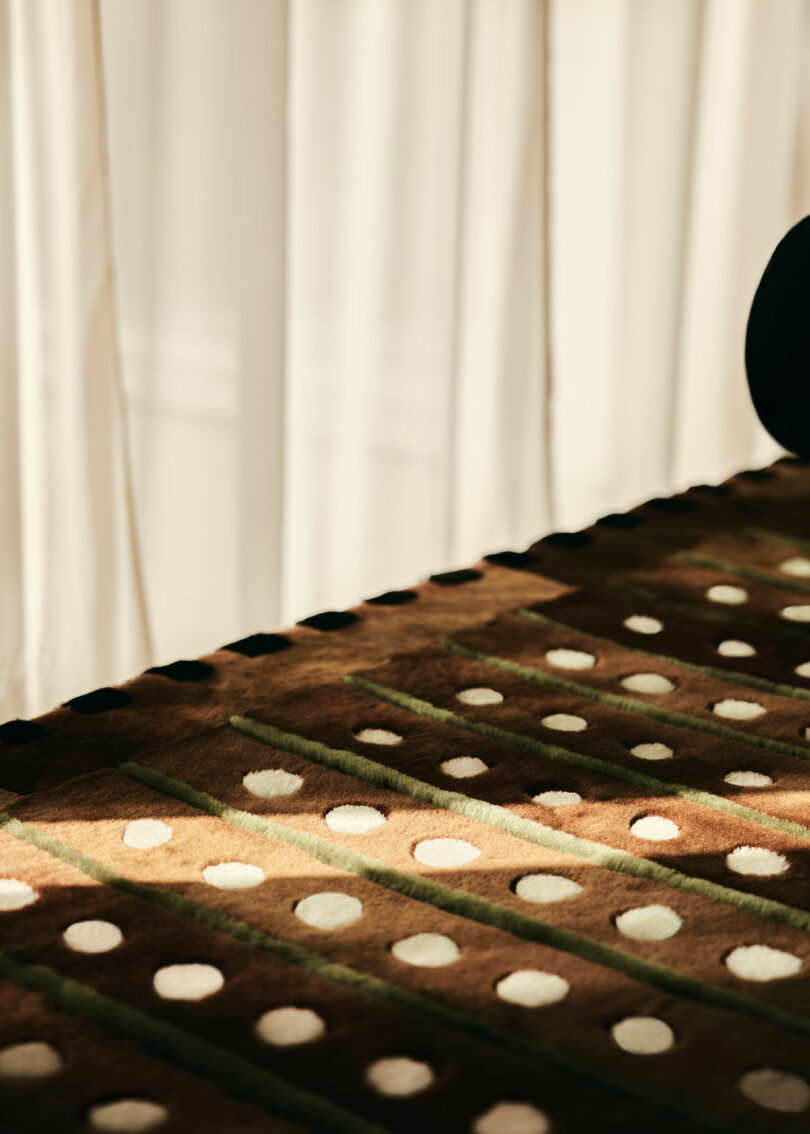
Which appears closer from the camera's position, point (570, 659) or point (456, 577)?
point (570, 659)

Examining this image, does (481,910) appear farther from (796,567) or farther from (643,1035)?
(796,567)

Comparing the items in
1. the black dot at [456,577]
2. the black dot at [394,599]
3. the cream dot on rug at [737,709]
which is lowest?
the cream dot on rug at [737,709]

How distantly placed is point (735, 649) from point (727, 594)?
0.18 m

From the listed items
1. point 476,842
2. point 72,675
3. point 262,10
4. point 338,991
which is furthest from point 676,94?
point 338,991

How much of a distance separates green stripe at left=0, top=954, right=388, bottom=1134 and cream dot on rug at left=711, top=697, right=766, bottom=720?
2.34 ft

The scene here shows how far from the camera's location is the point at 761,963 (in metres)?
0.96

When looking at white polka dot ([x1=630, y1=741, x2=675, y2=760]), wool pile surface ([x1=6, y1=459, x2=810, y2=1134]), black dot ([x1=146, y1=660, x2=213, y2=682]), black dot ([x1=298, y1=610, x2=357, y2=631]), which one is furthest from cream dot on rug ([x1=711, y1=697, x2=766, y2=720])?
black dot ([x1=146, y1=660, x2=213, y2=682])

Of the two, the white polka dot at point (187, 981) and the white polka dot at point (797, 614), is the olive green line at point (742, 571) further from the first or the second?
the white polka dot at point (187, 981)

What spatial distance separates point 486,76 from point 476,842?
1.41 m

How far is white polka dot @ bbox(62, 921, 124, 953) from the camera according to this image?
96 centimetres

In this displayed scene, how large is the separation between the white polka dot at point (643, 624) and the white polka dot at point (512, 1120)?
851 millimetres

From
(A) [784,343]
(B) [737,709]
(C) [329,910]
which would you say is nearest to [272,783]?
(C) [329,910]

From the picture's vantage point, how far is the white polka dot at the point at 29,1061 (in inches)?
32.3

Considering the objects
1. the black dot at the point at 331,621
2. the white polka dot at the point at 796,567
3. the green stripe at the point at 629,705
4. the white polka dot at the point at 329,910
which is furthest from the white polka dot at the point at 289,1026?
the white polka dot at the point at 796,567
